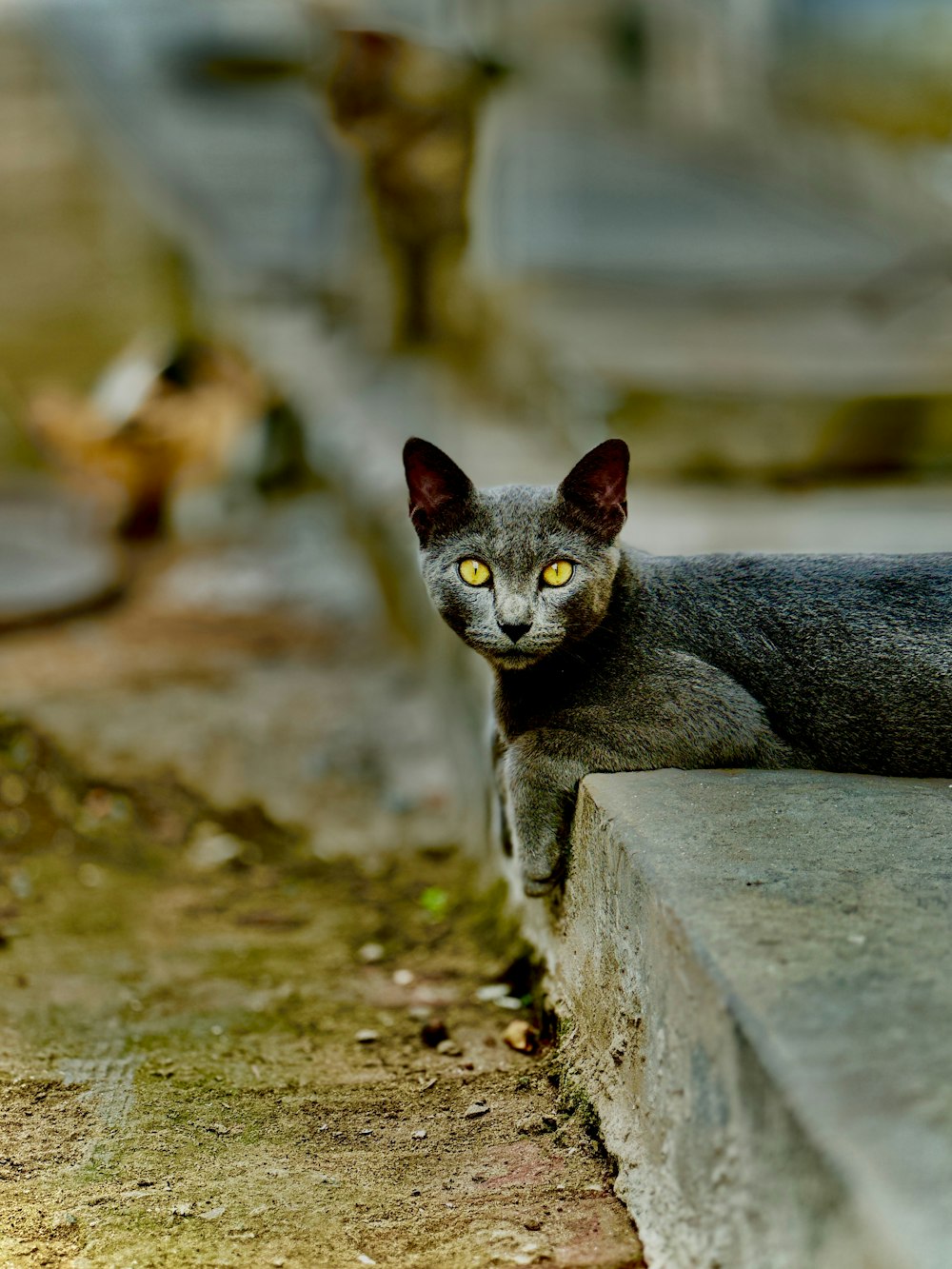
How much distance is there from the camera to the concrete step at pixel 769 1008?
1312mm

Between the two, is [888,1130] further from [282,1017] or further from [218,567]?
[218,567]

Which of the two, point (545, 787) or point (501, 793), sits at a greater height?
point (545, 787)

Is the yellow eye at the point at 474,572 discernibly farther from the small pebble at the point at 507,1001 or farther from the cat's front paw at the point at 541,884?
the small pebble at the point at 507,1001

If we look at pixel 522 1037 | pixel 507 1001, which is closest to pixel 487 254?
pixel 507 1001

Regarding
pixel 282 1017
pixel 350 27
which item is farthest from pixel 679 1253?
pixel 350 27

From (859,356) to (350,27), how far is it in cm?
293

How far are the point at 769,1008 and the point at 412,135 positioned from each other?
17.5ft

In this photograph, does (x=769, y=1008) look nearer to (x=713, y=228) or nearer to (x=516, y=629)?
(x=516, y=629)

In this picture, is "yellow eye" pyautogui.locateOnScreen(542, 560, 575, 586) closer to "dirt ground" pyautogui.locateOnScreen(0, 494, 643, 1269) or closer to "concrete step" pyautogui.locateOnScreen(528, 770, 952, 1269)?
"concrete step" pyautogui.locateOnScreen(528, 770, 952, 1269)

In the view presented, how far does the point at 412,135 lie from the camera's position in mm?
6012

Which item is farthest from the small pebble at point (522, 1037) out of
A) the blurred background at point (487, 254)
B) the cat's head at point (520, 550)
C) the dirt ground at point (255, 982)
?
the blurred background at point (487, 254)

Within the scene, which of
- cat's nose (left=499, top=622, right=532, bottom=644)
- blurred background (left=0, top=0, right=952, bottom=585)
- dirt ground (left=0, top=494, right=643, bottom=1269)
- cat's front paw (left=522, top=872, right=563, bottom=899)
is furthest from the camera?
blurred background (left=0, top=0, right=952, bottom=585)

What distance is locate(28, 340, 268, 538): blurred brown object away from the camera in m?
7.42

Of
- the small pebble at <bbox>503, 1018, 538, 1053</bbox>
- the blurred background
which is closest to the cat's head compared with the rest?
the small pebble at <bbox>503, 1018, 538, 1053</bbox>
